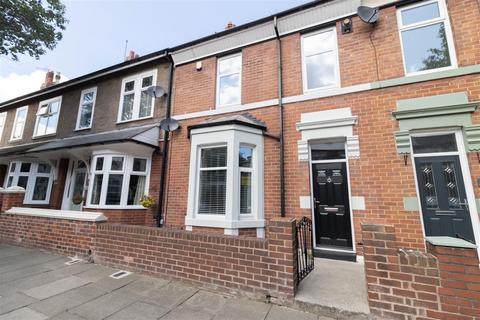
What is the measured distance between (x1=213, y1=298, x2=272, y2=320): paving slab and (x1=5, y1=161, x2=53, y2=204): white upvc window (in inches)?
422

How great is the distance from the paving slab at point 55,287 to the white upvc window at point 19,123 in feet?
41.6

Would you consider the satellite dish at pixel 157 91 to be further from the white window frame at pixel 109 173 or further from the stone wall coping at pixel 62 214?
the stone wall coping at pixel 62 214

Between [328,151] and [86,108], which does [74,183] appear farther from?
[328,151]

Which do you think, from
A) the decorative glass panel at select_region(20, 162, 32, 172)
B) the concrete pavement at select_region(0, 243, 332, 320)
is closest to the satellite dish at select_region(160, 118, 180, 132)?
the concrete pavement at select_region(0, 243, 332, 320)

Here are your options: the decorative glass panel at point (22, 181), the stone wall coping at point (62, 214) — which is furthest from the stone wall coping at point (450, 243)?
the decorative glass panel at point (22, 181)

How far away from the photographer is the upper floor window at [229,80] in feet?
22.9

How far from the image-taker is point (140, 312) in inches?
114

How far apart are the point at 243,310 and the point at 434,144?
491cm

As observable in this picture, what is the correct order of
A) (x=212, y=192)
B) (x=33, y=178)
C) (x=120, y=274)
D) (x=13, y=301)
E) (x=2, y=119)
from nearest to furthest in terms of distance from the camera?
(x=13, y=301) → (x=120, y=274) → (x=212, y=192) → (x=33, y=178) → (x=2, y=119)

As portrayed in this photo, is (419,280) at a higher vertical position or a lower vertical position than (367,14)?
lower

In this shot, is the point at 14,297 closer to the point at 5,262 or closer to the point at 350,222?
the point at 5,262

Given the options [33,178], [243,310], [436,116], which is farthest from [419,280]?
[33,178]

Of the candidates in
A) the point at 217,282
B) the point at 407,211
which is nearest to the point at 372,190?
the point at 407,211

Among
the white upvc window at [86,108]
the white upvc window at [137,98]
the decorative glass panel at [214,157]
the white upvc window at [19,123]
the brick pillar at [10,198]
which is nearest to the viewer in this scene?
the decorative glass panel at [214,157]
